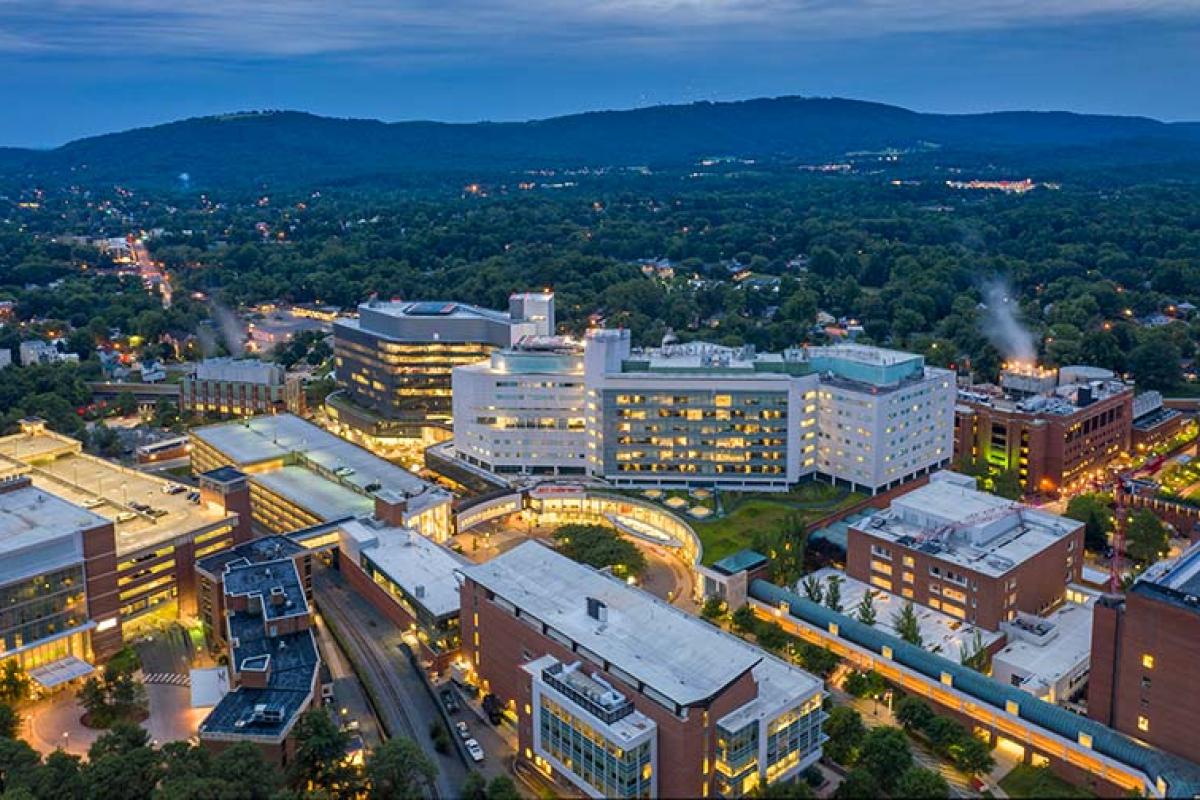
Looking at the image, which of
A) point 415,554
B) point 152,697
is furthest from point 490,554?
point 152,697

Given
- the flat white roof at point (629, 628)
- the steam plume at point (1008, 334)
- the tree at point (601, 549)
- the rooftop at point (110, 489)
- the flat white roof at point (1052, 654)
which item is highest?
the steam plume at point (1008, 334)

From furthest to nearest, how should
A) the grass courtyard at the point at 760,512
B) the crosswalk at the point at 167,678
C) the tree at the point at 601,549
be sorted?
the grass courtyard at the point at 760,512 < the tree at the point at 601,549 < the crosswalk at the point at 167,678

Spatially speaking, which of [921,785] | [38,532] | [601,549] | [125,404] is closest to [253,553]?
[38,532]

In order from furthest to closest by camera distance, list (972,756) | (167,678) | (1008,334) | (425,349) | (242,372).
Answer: (1008,334)
(242,372)
(425,349)
(167,678)
(972,756)

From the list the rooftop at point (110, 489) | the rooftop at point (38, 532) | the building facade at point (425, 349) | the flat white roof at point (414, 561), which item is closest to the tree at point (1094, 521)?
the flat white roof at point (414, 561)

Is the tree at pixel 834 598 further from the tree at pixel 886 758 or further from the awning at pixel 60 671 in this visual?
the awning at pixel 60 671

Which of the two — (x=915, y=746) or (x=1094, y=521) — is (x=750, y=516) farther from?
(x=915, y=746)
